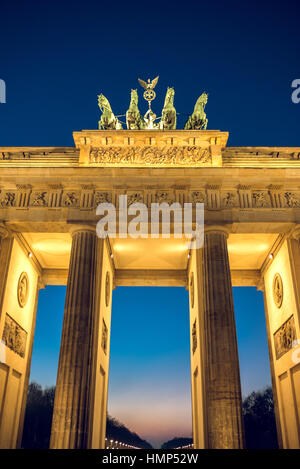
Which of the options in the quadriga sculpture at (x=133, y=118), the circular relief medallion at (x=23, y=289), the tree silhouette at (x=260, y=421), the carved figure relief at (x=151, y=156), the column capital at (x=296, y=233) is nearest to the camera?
the column capital at (x=296, y=233)

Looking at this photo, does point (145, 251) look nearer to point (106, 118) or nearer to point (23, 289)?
point (23, 289)

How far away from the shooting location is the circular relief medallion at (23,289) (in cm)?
2258

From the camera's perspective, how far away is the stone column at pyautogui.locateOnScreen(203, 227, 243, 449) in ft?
52.3

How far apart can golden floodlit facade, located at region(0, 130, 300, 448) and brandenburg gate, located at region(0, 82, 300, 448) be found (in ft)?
0.18

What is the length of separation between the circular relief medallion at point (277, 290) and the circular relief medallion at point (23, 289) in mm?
14558

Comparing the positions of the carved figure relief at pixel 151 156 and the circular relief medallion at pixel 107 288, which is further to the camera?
the circular relief medallion at pixel 107 288

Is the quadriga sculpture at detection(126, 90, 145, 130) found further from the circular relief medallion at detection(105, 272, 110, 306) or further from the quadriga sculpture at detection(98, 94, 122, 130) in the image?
the circular relief medallion at detection(105, 272, 110, 306)

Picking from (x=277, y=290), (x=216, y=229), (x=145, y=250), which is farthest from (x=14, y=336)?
(x=277, y=290)

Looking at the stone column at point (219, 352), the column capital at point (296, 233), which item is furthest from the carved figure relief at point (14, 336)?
the column capital at point (296, 233)

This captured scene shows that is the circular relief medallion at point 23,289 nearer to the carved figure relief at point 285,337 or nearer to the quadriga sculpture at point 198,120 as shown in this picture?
the quadriga sculpture at point 198,120

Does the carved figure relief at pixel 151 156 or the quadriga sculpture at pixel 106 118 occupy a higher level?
the quadriga sculpture at pixel 106 118

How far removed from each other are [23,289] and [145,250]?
7.52 metres
